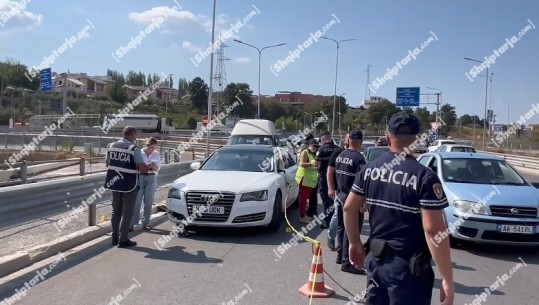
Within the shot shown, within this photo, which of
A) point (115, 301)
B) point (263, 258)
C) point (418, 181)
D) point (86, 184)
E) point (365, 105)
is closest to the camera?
point (418, 181)

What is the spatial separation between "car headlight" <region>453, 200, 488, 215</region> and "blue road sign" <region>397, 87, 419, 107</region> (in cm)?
4170

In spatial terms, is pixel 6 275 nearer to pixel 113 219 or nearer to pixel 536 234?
pixel 113 219

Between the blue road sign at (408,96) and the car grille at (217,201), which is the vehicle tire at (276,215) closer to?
the car grille at (217,201)

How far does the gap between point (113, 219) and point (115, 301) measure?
8.21ft

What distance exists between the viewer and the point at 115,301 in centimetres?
503

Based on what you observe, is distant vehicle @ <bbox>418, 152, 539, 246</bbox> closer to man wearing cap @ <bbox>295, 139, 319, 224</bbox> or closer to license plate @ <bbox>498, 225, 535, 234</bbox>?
license plate @ <bbox>498, 225, 535, 234</bbox>

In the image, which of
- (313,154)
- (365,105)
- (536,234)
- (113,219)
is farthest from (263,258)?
(365,105)

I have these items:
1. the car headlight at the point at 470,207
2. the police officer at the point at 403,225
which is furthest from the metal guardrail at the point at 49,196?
the car headlight at the point at 470,207

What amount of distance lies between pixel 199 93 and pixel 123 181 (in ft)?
336

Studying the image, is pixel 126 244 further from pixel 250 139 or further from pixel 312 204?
pixel 250 139

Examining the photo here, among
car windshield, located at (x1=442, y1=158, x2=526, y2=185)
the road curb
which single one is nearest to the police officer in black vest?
the road curb

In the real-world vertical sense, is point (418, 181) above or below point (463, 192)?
above

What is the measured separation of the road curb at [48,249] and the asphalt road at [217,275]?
145mm

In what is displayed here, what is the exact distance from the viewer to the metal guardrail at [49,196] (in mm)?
6078
